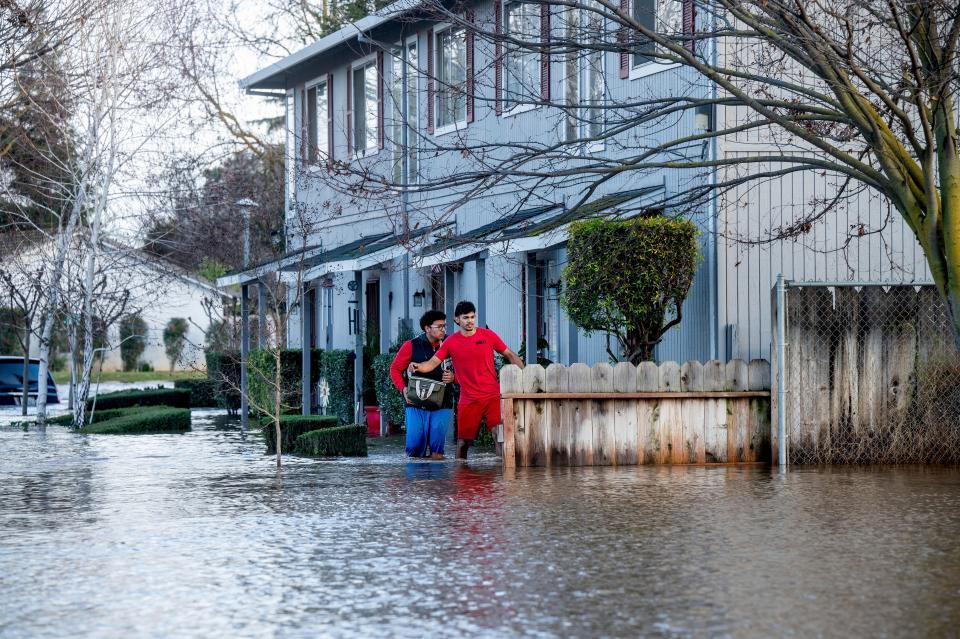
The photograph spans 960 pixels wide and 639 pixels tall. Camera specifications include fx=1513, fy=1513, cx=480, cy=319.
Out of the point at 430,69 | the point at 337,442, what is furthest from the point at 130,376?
the point at 337,442

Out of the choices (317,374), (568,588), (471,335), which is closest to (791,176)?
(471,335)

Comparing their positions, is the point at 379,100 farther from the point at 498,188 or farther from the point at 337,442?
the point at 337,442

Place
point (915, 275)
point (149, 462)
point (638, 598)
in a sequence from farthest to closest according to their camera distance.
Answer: point (915, 275), point (149, 462), point (638, 598)

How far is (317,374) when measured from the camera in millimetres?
27406

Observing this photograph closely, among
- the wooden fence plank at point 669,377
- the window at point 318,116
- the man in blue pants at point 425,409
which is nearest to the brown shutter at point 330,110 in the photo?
the window at point 318,116

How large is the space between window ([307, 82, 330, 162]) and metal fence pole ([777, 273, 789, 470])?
14616mm

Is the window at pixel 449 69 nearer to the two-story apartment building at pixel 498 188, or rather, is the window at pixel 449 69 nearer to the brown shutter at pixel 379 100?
the two-story apartment building at pixel 498 188

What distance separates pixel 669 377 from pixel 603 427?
31.7 inches

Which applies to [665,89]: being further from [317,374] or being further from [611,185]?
[317,374]

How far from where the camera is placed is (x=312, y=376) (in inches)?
1083

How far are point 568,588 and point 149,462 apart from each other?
986cm

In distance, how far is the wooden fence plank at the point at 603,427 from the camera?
47.9 ft

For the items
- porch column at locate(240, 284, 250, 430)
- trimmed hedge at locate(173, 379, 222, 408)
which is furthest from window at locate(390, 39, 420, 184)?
trimmed hedge at locate(173, 379, 222, 408)

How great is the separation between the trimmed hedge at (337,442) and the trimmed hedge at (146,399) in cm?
1352
